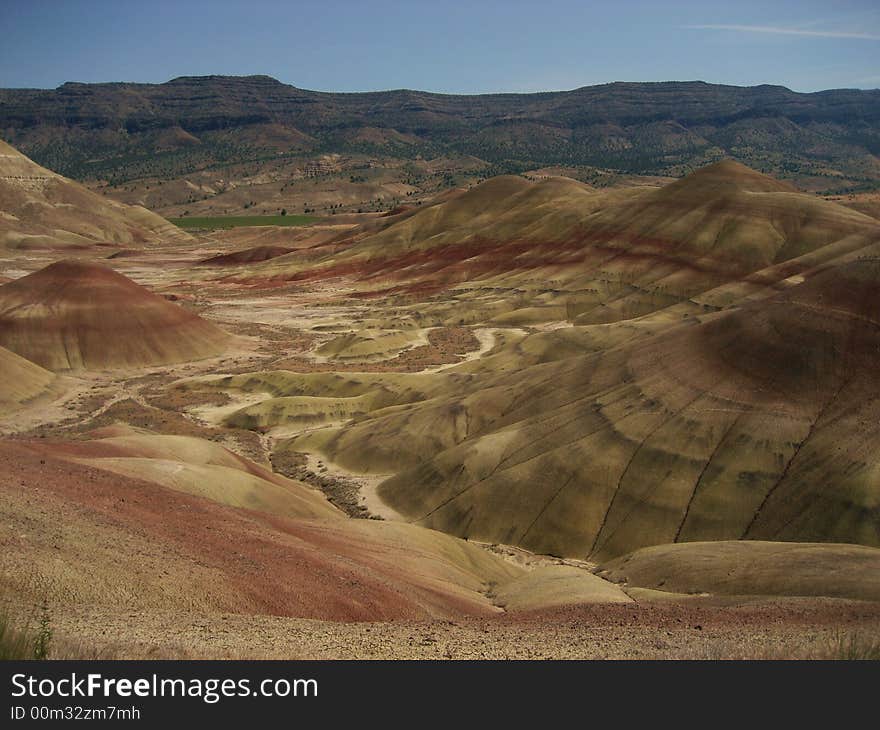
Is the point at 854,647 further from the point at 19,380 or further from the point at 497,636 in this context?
the point at 19,380

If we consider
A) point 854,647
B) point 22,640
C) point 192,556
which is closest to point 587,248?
point 192,556

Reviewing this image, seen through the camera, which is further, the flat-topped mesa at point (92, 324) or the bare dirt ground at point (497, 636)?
the flat-topped mesa at point (92, 324)

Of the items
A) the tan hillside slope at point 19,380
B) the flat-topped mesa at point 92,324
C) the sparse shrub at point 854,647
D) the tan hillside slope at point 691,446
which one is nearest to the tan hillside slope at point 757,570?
the tan hillside slope at point 691,446

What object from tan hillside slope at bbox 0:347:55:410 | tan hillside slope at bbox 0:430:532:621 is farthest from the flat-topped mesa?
tan hillside slope at bbox 0:430:532:621

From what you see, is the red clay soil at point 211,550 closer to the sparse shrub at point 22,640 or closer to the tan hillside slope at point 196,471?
the sparse shrub at point 22,640

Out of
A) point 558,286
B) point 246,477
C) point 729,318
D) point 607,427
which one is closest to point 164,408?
point 246,477
